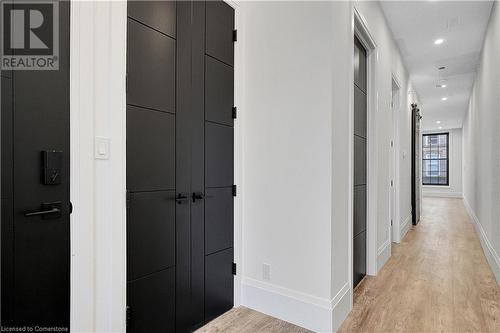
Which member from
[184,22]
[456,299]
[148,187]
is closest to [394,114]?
[456,299]

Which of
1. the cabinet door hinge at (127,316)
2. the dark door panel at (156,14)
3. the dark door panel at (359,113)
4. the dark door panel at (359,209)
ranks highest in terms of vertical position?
the dark door panel at (156,14)

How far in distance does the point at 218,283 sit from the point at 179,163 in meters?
1.04

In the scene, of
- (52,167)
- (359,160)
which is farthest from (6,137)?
(359,160)

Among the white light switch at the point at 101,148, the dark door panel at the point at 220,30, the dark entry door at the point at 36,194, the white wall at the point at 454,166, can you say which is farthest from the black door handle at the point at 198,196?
the white wall at the point at 454,166

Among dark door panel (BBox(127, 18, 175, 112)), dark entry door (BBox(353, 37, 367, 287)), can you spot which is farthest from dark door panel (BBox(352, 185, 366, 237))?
dark door panel (BBox(127, 18, 175, 112))

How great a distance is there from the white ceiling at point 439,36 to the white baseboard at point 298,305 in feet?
11.0

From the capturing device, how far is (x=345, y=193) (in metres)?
2.42

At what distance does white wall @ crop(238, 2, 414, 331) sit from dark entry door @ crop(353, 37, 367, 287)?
0.43m

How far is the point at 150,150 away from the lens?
1.82 metres

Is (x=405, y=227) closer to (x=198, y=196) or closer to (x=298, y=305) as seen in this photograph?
(x=298, y=305)

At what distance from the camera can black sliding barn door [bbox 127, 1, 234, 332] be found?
1.75m

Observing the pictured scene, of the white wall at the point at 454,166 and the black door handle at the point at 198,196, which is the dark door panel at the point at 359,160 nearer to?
the black door handle at the point at 198,196

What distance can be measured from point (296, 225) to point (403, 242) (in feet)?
11.1

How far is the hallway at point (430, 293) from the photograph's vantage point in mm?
2256
